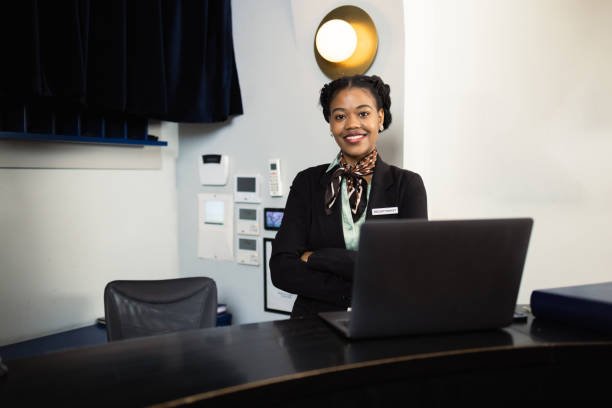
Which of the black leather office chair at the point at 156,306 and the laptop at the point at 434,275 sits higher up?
the laptop at the point at 434,275

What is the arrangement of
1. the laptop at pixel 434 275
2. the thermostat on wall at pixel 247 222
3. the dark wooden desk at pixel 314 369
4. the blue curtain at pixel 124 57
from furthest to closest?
the thermostat on wall at pixel 247 222 < the blue curtain at pixel 124 57 < the laptop at pixel 434 275 < the dark wooden desk at pixel 314 369

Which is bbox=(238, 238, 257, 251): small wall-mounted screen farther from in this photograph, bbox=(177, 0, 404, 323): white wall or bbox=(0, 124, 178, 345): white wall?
bbox=(0, 124, 178, 345): white wall

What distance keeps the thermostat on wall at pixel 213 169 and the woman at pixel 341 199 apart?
1039mm

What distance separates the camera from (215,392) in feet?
2.64

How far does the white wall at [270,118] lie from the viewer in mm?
2213

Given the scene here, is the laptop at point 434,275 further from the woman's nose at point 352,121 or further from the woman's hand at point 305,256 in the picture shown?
the woman's nose at point 352,121

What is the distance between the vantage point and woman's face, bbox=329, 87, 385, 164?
1.85 meters

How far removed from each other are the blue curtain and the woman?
97 centimetres

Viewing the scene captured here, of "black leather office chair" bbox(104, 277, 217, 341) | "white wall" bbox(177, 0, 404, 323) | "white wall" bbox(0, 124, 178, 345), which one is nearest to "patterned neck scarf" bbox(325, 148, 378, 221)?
"white wall" bbox(177, 0, 404, 323)

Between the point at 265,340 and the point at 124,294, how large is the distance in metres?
0.87

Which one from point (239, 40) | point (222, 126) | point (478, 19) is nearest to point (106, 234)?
point (222, 126)

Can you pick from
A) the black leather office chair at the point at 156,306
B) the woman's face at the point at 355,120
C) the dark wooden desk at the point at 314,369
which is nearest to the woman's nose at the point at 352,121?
the woman's face at the point at 355,120

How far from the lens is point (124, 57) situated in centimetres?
232

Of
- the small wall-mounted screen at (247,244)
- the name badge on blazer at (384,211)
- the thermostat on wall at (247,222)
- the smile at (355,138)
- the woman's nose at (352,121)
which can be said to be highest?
the woman's nose at (352,121)
